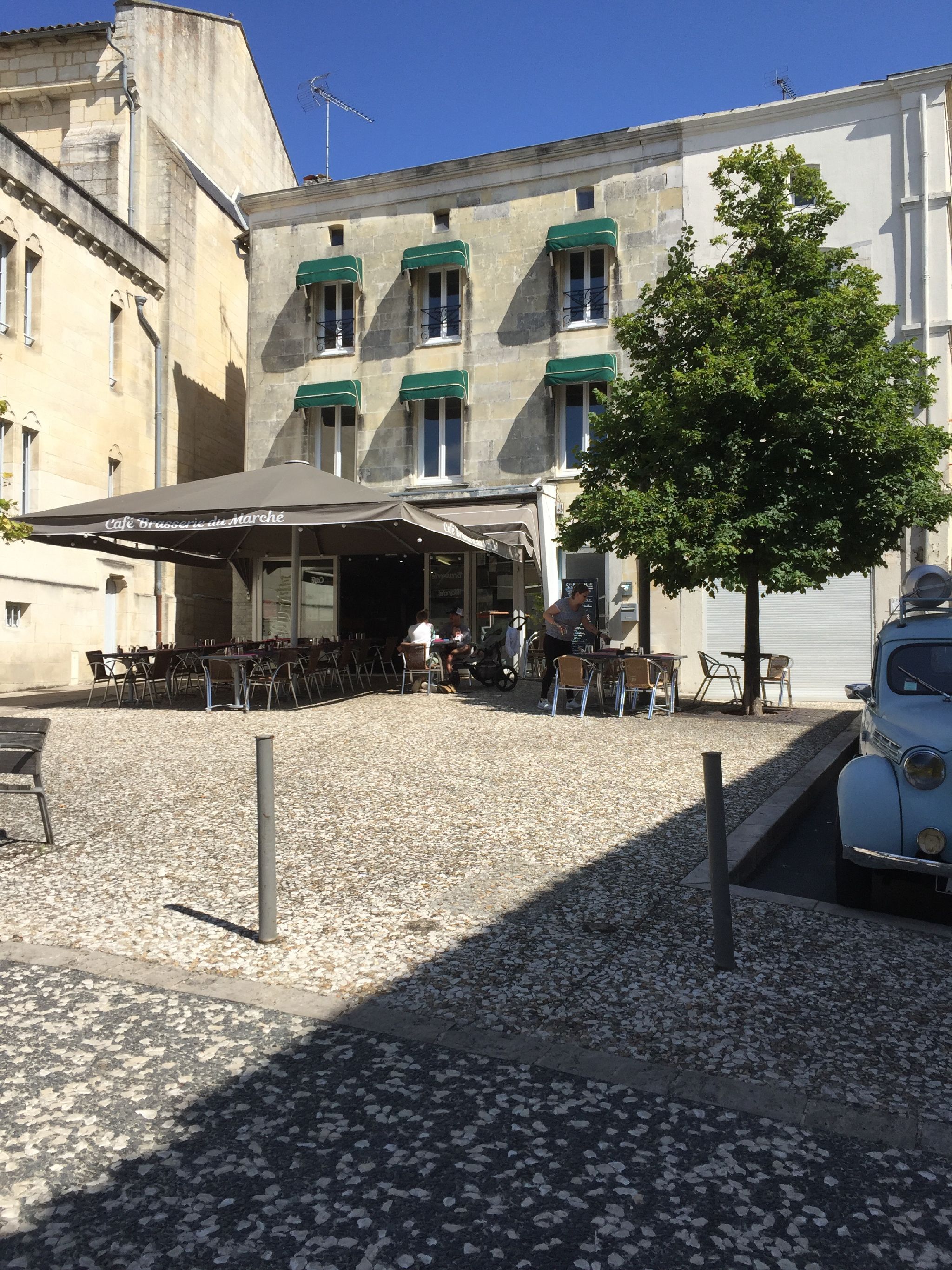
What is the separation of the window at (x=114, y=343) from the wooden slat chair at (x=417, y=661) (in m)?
11.2

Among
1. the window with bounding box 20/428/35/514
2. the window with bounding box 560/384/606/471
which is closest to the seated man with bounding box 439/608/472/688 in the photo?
the window with bounding box 560/384/606/471

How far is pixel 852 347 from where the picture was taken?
12.2 meters

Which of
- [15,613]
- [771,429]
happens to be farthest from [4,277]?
[771,429]

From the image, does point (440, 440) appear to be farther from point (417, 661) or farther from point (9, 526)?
point (9, 526)

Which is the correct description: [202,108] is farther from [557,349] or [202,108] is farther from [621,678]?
[621,678]

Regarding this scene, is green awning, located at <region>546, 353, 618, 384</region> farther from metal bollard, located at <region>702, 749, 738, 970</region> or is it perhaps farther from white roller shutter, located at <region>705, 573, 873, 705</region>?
metal bollard, located at <region>702, 749, 738, 970</region>

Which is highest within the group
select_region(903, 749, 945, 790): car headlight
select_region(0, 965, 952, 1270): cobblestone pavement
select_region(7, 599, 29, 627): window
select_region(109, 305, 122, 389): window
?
select_region(109, 305, 122, 389): window

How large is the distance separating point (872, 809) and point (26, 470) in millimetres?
18243

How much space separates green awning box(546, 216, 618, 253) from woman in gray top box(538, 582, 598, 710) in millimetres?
8876

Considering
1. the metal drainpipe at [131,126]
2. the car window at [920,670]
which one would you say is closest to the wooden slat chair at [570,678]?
the car window at [920,670]

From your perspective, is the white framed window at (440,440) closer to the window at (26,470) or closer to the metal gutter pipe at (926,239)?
the window at (26,470)

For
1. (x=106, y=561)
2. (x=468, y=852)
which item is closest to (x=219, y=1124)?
(x=468, y=852)

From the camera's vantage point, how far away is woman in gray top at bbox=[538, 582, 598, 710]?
13.3 m

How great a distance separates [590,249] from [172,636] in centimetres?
1305
